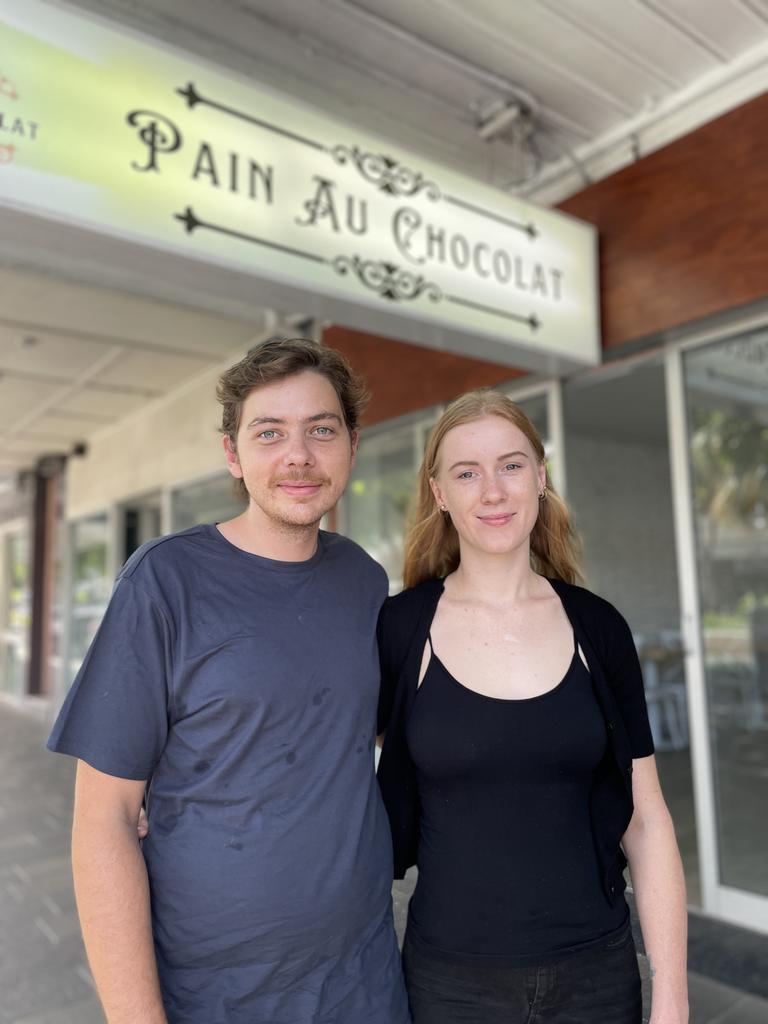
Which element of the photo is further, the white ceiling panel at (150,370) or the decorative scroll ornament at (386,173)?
the white ceiling panel at (150,370)

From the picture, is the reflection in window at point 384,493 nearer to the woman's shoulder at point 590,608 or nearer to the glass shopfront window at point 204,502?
the glass shopfront window at point 204,502

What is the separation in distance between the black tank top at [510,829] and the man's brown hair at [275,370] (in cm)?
55

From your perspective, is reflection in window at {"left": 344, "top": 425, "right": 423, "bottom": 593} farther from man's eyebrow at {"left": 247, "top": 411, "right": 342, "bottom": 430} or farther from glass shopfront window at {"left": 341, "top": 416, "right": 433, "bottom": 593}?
man's eyebrow at {"left": 247, "top": 411, "right": 342, "bottom": 430}

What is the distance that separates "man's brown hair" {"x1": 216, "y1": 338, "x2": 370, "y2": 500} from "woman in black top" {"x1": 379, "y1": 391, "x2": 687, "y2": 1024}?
0.75ft

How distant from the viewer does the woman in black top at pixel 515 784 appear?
1.10 meters

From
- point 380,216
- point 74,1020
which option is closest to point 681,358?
point 380,216

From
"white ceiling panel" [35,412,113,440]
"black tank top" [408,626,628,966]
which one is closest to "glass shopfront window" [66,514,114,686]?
"white ceiling panel" [35,412,113,440]

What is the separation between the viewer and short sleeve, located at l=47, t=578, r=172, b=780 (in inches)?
40.8

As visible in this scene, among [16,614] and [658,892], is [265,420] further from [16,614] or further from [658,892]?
[16,614]

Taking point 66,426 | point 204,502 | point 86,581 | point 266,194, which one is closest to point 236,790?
point 266,194

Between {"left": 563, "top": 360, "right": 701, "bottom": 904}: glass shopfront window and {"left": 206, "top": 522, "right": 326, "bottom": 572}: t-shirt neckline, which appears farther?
{"left": 563, "top": 360, "right": 701, "bottom": 904}: glass shopfront window

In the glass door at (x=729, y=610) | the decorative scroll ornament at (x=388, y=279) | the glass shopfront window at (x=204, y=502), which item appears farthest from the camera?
the glass shopfront window at (x=204, y=502)

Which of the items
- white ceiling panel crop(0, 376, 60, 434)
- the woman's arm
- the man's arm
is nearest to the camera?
the man's arm

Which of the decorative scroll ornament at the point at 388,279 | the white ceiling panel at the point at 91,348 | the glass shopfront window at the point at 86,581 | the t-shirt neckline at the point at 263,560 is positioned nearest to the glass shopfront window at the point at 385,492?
the white ceiling panel at the point at 91,348
